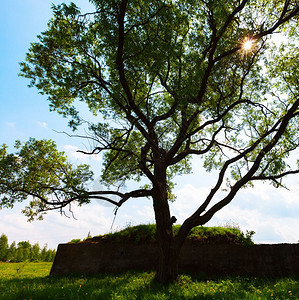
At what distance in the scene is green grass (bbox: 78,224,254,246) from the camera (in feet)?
39.9

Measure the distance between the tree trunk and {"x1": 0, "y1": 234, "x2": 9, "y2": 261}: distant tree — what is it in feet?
217

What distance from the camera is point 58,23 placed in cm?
964

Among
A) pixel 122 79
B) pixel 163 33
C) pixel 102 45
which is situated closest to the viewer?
pixel 122 79

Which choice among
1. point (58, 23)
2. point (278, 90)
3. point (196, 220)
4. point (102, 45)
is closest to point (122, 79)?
point (102, 45)

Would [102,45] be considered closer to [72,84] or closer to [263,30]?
[72,84]

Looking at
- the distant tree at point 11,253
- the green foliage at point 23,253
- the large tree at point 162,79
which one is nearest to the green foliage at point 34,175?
the large tree at point 162,79

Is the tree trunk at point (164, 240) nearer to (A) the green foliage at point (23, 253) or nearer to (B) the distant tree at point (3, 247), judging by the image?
(A) the green foliage at point (23, 253)

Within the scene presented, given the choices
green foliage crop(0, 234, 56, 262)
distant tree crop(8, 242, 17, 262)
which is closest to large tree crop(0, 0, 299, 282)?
green foliage crop(0, 234, 56, 262)

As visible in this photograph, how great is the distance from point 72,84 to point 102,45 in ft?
8.34

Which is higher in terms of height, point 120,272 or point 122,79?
point 122,79

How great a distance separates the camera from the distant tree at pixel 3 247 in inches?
2216

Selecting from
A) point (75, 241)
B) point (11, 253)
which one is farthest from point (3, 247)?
point (75, 241)

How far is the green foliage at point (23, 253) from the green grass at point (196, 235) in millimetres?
45070

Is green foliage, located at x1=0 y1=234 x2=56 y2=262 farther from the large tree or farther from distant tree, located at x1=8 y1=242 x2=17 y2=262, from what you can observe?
the large tree
